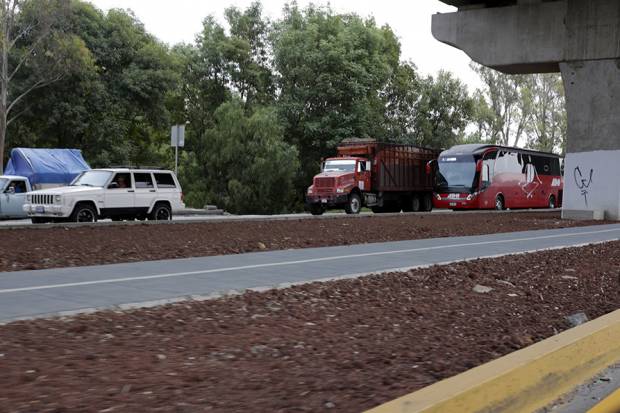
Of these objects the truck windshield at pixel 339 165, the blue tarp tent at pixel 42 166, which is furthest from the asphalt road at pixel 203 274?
the blue tarp tent at pixel 42 166

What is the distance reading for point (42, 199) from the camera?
783 inches

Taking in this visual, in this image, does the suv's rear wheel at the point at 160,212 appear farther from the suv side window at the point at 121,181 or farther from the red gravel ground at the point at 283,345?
the red gravel ground at the point at 283,345

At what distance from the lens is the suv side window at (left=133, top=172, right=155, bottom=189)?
70.1 ft

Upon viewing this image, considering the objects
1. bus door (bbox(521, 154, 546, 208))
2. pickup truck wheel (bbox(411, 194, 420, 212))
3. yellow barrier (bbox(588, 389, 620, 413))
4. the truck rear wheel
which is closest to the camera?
yellow barrier (bbox(588, 389, 620, 413))

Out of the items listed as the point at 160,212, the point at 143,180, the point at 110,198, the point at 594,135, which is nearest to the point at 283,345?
the point at 110,198

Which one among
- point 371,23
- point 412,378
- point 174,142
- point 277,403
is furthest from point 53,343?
point 371,23

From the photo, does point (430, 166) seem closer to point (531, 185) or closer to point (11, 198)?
point (531, 185)

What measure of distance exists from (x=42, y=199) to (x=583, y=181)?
1933 centimetres

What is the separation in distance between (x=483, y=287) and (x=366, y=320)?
2.76 metres

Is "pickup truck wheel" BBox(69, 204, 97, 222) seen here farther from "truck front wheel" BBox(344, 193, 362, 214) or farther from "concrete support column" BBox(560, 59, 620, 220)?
"concrete support column" BBox(560, 59, 620, 220)

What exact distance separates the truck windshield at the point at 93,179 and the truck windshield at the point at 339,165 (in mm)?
13240

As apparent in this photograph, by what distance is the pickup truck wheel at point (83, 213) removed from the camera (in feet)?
64.8

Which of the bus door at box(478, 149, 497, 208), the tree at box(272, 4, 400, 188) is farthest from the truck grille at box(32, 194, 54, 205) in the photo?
the tree at box(272, 4, 400, 188)

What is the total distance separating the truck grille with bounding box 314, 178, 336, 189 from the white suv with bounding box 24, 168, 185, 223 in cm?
969
